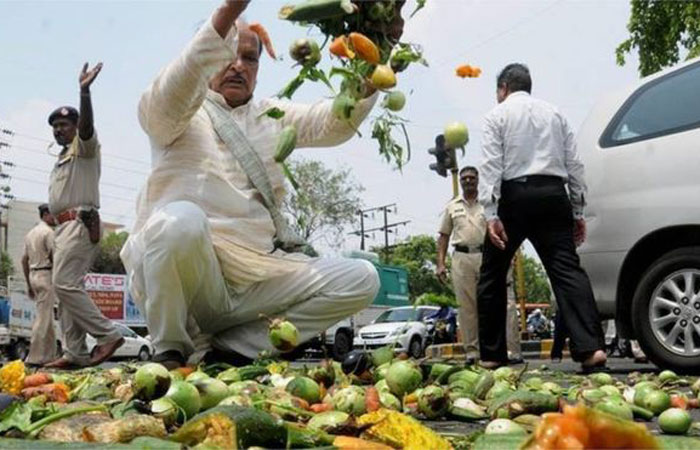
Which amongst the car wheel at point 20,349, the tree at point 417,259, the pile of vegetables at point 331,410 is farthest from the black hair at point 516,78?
the tree at point 417,259

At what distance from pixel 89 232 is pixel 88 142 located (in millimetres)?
744

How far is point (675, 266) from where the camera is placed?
19.0ft

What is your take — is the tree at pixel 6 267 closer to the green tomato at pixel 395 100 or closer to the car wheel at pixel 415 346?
the car wheel at pixel 415 346

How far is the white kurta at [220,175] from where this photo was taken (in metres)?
4.23

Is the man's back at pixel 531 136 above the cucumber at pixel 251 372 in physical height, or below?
above

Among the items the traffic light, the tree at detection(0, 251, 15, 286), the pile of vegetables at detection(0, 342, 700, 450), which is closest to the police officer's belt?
the traffic light

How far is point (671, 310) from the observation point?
580 cm

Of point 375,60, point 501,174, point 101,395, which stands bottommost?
point 101,395

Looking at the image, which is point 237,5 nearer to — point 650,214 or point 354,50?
point 354,50

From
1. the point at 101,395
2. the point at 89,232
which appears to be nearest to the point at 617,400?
the point at 101,395

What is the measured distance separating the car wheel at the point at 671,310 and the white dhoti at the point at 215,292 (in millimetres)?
2054

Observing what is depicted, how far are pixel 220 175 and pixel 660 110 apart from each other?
3.13 m

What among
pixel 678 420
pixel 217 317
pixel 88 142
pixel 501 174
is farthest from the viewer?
pixel 88 142

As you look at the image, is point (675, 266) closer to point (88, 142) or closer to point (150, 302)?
point (150, 302)
